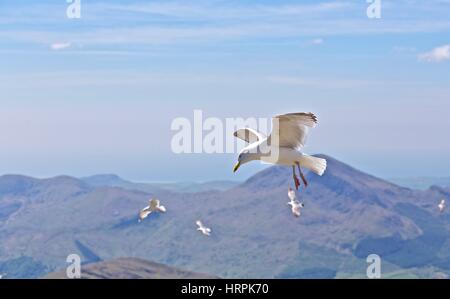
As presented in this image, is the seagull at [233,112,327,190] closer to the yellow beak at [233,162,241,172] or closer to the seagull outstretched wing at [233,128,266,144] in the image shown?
the yellow beak at [233,162,241,172]

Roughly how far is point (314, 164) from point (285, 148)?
3.74ft

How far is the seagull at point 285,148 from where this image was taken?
2034 cm

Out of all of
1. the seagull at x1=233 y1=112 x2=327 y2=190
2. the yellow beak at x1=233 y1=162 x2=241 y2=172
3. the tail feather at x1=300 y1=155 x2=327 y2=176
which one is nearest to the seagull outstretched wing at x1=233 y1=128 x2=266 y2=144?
the seagull at x1=233 y1=112 x2=327 y2=190

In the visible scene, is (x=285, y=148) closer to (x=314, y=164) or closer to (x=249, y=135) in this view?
(x=314, y=164)

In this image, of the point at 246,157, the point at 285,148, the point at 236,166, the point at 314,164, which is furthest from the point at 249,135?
the point at 236,166

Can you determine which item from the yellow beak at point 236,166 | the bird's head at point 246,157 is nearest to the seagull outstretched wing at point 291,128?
the bird's head at point 246,157

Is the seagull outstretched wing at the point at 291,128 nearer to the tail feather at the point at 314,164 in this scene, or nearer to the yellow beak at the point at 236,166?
the tail feather at the point at 314,164

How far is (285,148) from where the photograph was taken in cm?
2123

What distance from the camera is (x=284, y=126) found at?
806 inches

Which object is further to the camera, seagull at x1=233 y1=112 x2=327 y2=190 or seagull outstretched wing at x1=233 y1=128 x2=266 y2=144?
seagull outstretched wing at x1=233 y1=128 x2=266 y2=144

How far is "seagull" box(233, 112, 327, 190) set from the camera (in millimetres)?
20344
